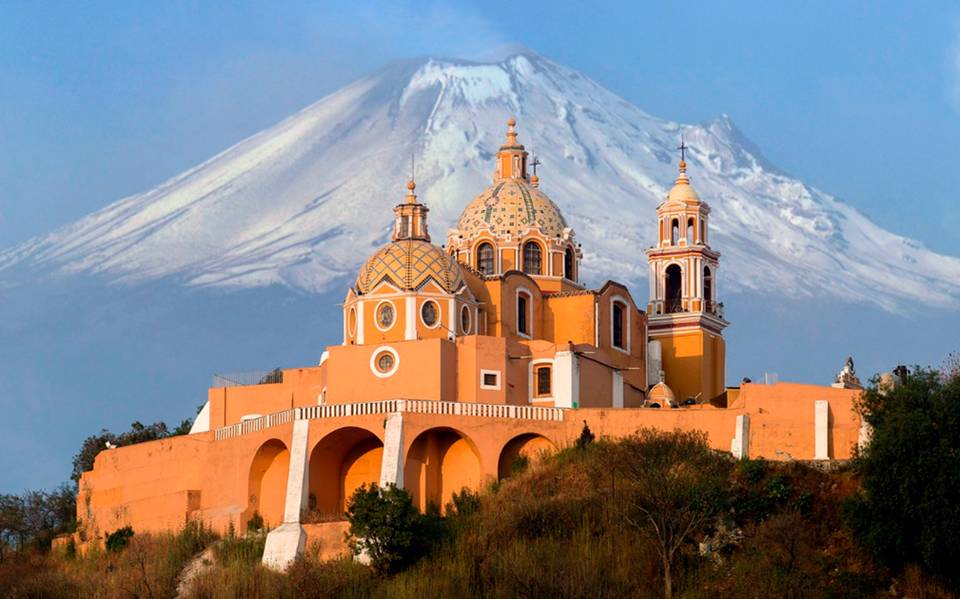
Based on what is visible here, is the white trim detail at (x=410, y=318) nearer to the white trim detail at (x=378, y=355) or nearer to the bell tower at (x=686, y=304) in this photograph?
the white trim detail at (x=378, y=355)

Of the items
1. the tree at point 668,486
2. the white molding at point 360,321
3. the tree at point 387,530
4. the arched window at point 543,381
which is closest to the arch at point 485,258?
the arched window at point 543,381

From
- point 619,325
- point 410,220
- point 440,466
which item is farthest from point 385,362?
point 619,325

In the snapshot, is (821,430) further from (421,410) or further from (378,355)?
(378,355)

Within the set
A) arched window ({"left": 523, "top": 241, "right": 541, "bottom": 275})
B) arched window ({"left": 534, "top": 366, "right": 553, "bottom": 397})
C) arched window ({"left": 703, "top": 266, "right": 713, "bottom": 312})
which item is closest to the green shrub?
arched window ({"left": 534, "top": 366, "right": 553, "bottom": 397})

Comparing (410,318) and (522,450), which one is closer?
(522,450)

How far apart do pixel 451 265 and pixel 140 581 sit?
37.9 ft

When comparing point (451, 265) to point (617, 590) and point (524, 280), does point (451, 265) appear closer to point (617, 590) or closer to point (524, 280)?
point (524, 280)

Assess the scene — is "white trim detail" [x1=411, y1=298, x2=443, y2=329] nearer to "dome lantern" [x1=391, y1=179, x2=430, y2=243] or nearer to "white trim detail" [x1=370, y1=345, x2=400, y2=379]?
"white trim detail" [x1=370, y1=345, x2=400, y2=379]

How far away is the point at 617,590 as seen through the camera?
2087 inches

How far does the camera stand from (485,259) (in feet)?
226

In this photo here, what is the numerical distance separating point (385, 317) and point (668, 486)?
1020 cm

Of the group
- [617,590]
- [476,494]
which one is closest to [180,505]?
[476,494]

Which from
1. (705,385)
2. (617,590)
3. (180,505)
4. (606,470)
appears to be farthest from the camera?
(705,385)

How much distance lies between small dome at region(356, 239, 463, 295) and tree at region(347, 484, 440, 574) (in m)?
7.16
